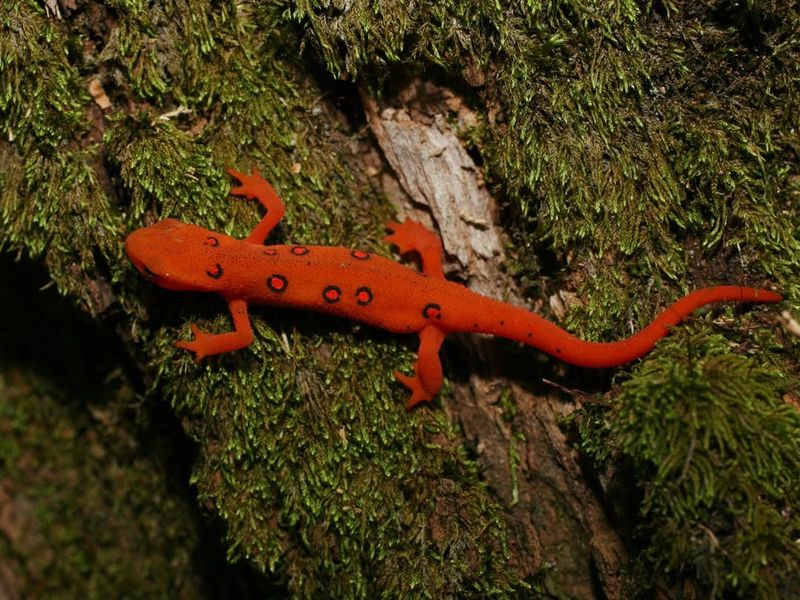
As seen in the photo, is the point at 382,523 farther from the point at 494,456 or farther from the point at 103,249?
the point at 103,249

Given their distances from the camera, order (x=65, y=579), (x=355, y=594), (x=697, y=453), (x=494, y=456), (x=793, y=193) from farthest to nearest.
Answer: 1. (x=65, y=579)
2. (x=494, y=456)
3. (x=355, y=594)
4. (x=793, y=193)
5. (x=697, y=453)

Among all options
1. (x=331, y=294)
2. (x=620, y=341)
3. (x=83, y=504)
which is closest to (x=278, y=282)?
(x=331, y=294)

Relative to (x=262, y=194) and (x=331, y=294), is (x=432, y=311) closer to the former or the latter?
(x=331, y=294)

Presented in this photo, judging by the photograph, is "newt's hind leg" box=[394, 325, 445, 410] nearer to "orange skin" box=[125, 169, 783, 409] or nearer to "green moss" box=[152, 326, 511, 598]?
"orange skin" box=[125, 169, 783, 409]

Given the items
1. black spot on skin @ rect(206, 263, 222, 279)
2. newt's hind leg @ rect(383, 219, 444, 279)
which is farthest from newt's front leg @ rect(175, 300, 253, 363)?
newt's hind leg @ rect(383, 219, 444, 279)

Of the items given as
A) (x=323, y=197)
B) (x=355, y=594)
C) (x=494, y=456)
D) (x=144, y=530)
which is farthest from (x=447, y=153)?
(x=144, y=530)

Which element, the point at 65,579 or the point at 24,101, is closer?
the point at 24,101

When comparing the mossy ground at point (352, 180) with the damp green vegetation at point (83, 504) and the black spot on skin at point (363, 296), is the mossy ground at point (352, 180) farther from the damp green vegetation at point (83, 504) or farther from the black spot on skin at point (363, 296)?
the damp green vegetation at point (83, 504)

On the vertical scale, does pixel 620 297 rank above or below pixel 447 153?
below
